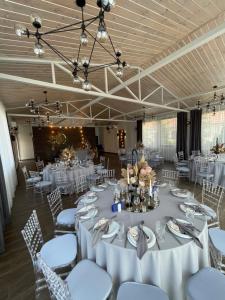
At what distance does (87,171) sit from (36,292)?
12.7 feet

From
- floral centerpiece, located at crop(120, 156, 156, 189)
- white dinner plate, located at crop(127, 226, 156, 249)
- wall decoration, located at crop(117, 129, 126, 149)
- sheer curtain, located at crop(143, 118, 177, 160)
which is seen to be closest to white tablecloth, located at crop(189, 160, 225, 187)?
floral centerpiece, located at crop(120, 156, 156, 189)

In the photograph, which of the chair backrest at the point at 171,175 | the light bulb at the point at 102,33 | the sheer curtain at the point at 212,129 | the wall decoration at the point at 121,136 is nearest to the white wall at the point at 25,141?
the wall decoration at the point at 121,136

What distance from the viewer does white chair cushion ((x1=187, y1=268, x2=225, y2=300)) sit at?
4.56ft

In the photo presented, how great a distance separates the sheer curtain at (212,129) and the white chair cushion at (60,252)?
8.08m

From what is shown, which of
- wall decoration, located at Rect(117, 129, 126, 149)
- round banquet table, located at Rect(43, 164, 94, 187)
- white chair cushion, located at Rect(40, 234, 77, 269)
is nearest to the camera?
white chair cushion, located at Rect(40, 234, 77, 269)

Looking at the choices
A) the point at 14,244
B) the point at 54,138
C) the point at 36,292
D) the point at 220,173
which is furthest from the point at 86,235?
the point at 54,138

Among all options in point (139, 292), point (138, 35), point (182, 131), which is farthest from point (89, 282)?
point (182, 131)

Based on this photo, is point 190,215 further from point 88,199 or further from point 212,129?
point 212,129

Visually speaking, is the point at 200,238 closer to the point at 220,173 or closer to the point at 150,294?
the point at 150,294

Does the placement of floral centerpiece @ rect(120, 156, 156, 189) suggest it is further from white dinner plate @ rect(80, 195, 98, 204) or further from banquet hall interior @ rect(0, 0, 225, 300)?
white dinner plate @ rect(80, 195, 98, 204)

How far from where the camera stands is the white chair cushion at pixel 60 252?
187 centimetres

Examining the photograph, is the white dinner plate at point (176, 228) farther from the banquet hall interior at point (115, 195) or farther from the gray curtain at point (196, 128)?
the gray curtain at point (196, 128)

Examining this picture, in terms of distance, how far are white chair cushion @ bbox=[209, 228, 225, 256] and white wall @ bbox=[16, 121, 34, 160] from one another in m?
14.7

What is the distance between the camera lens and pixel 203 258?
1.73 metres
